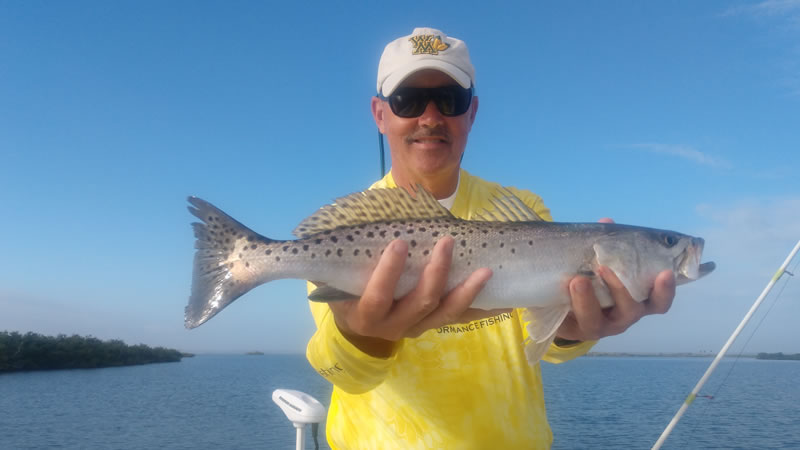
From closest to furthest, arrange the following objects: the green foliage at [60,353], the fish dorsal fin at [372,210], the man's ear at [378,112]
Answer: the fish dorsal fin at [372,210], the man's ear at [378,112], the green foliage at [60,353]

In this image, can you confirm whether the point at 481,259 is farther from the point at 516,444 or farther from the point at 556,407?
the point at 556,407

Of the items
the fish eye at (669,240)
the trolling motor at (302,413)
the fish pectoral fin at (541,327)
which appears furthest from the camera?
the trolling motor at (302,413)

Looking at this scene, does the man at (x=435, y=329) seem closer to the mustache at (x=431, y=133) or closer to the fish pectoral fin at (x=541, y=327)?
the mustache at (x=431, y=133)

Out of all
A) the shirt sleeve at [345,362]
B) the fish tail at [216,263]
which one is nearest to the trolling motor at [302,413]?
the shirt sleeve at [345,362]

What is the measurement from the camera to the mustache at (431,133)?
5012 mm

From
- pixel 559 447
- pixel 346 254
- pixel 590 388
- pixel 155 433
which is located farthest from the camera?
pixel 590 388

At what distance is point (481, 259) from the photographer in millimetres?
4207

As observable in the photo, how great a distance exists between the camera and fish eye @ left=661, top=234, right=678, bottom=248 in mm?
4559

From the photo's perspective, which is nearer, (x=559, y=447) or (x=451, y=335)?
(x=451, y=335)

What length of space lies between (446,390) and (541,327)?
93 centimetres

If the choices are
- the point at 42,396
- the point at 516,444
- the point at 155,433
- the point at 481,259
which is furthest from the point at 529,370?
the point at 42,396

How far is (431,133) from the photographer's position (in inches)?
198

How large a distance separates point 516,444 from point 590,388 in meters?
87.1

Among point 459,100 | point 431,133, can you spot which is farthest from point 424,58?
point 431,133
